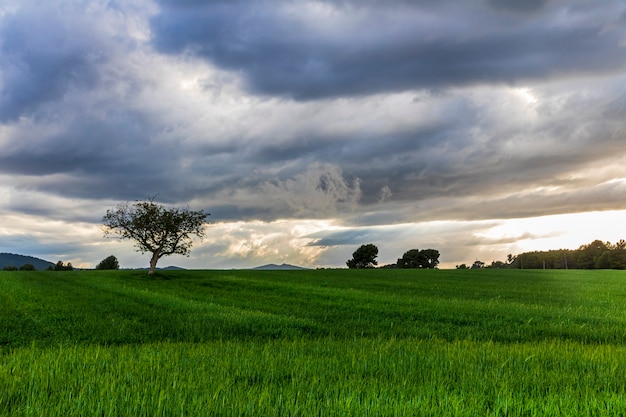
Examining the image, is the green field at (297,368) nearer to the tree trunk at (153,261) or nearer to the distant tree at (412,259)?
the tree trunk at (153,261)

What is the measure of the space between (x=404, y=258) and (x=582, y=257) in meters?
63.4

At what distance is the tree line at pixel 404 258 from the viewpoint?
149875mm

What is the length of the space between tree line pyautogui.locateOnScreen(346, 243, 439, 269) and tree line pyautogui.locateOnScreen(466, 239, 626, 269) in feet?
57.6

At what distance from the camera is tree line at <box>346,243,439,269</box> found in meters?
150

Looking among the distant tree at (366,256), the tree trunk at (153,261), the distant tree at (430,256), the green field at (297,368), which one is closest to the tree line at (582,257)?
the distant tree at (430,256)

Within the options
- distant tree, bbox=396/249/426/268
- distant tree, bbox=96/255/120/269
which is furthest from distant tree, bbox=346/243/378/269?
distant tree, bbox=96/255/120/269

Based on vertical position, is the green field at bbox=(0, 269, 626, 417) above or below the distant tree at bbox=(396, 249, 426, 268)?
below

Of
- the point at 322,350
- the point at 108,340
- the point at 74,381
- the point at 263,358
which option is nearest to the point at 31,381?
the point at 74,381

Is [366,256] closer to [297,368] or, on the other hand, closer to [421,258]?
[421,258]

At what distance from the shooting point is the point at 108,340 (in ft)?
49.5

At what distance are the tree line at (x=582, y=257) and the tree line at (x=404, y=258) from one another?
1755 centimetres

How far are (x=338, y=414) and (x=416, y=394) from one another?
188 cm

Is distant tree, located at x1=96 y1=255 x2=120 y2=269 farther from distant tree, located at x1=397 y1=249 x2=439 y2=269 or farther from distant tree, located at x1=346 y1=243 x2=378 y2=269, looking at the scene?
distant tree, located at x1=397 y1=249 x2=439 y2=269

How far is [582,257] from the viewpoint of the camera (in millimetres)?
169500
